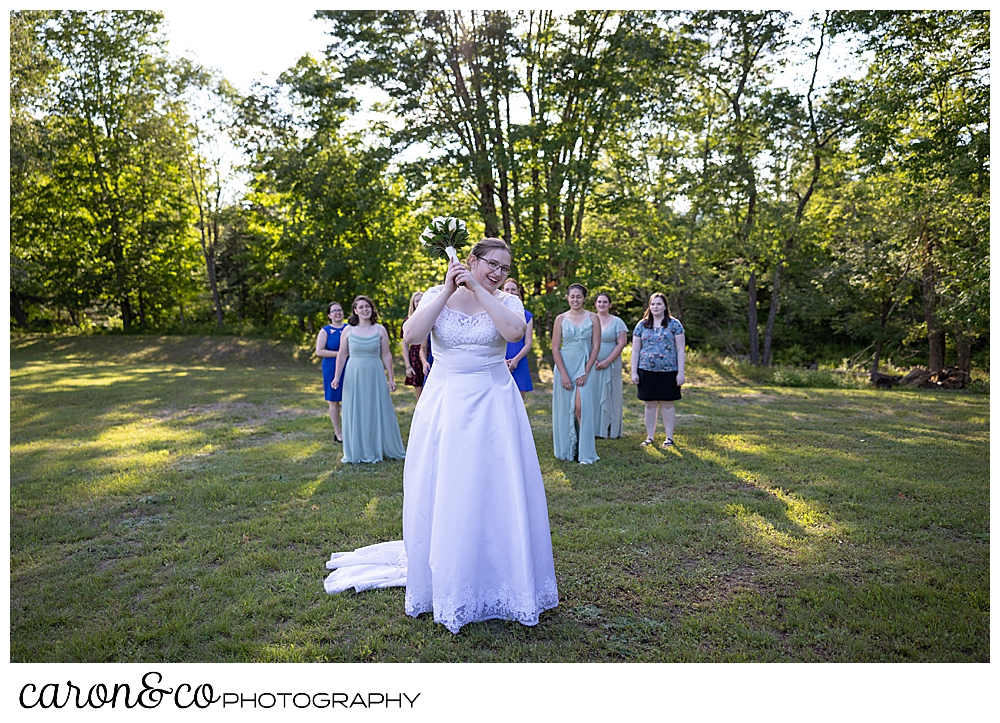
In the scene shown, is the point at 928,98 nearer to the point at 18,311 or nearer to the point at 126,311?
the point at 126,311

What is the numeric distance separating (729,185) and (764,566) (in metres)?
18.0

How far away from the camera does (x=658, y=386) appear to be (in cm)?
854

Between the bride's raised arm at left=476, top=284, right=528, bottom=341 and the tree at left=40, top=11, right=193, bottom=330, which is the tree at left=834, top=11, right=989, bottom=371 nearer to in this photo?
the bride's raised arm at left=476, top=284, right=528, bottom=341

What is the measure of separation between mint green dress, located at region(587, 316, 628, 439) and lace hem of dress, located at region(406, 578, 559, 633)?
4623 mm

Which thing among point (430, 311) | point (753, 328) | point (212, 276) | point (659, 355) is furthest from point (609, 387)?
point (212, 276)

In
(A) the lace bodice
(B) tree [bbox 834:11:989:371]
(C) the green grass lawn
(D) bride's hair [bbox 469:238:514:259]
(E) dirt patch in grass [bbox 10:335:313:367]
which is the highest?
(B) tree [bbox 834:11:989:371]

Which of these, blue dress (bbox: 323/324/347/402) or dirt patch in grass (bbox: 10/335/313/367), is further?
dirt patch in grass (bbox: 10/335/313/367)

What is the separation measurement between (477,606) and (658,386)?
17.0ft

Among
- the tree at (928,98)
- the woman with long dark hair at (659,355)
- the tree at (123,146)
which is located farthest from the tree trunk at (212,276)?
the woman with long dark hair at (659,355)

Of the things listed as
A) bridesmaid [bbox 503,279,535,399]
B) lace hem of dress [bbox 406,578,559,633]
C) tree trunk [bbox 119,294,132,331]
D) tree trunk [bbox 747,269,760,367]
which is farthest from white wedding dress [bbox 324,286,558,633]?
tree trunk [bbox 119,294,132,331]

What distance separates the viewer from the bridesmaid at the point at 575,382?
26.1ft

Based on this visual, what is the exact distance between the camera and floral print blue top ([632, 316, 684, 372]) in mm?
8445
